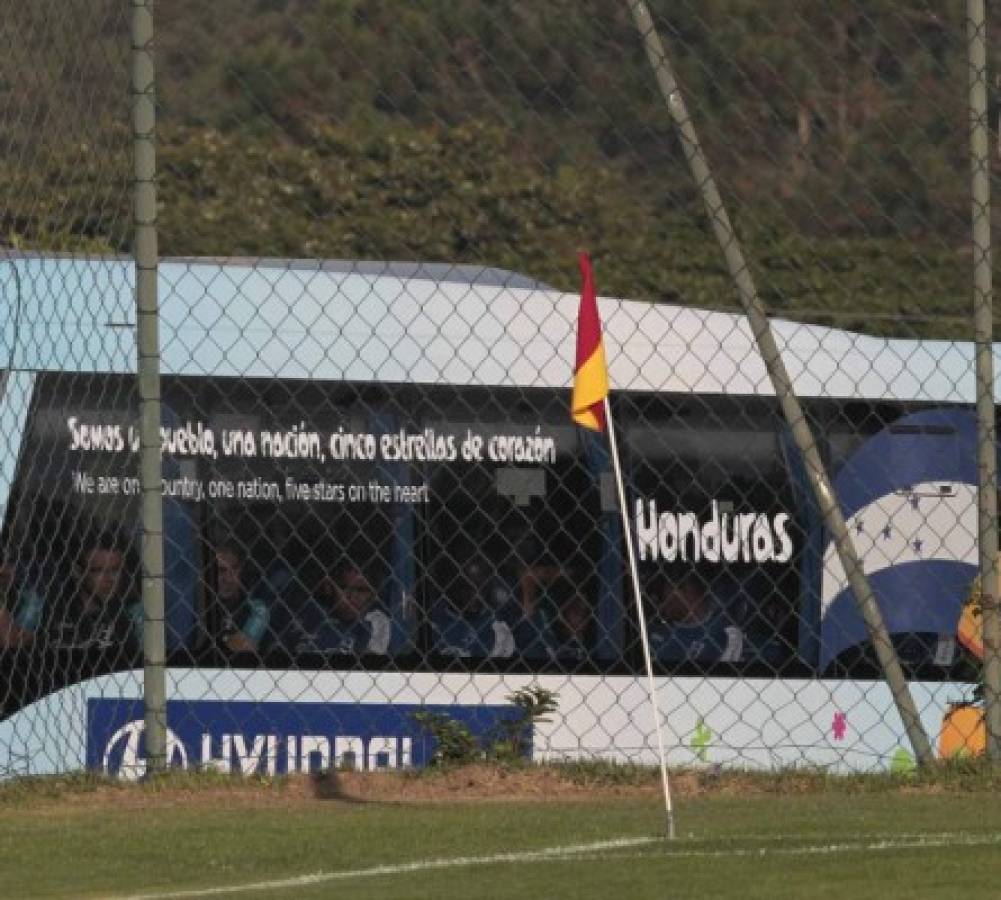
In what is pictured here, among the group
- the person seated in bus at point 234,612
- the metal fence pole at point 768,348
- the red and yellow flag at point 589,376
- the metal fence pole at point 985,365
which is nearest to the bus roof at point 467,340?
the person seated in bus at point 234,612

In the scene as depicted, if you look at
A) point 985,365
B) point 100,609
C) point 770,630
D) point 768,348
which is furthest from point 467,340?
point 985,365

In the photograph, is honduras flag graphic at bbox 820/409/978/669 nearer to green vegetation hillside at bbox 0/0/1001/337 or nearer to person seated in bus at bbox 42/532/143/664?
green vegetation hillside at bbox 0/0/1001/337

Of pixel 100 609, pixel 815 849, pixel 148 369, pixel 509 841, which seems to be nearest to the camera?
pixel 815 849

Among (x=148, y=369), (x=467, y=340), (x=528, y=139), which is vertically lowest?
(x=148, y=369)

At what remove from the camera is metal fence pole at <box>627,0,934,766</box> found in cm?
888

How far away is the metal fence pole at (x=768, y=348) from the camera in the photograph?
8.88 m

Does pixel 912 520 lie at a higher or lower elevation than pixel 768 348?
higher

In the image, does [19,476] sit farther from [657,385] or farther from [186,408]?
[657,385]

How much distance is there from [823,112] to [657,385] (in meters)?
3.50

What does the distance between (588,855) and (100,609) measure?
6909 millimetres

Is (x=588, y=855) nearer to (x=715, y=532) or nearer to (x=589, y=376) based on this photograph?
(x=589, y=376)

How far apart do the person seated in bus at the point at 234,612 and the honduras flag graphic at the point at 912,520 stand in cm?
287

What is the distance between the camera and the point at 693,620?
15234 mm

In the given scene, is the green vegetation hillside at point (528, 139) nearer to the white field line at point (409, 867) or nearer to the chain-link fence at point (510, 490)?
the chain-link fence at point (510, 490)
